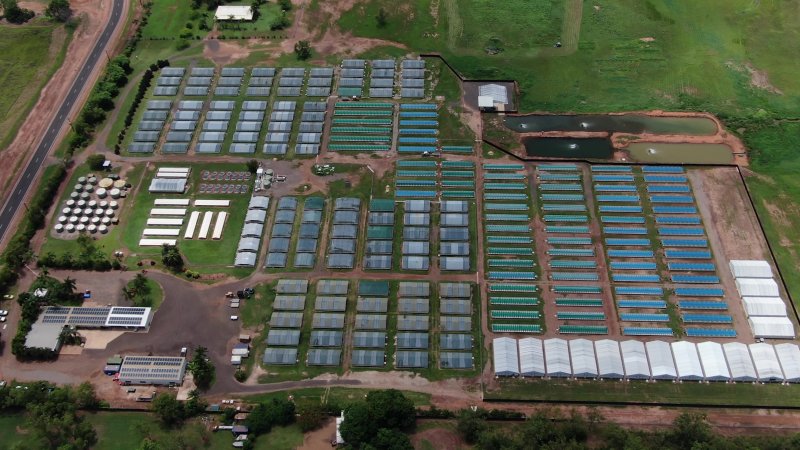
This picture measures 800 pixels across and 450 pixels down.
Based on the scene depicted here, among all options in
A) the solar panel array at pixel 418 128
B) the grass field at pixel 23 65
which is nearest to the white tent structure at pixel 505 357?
the solar panel array at pixel 418 128

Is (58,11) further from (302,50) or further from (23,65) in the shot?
(302,50)

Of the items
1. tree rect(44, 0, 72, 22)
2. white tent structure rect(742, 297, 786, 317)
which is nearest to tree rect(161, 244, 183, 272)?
tree rect(44, 0, 72, 22)

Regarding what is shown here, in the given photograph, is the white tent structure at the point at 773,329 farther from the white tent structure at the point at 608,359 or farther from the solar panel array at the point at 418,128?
the solar panel array at the point at 418,128

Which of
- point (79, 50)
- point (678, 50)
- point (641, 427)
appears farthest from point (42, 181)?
point (678, 50)

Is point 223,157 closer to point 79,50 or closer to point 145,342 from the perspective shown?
point 145,342

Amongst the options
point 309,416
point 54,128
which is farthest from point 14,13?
point 309,416
